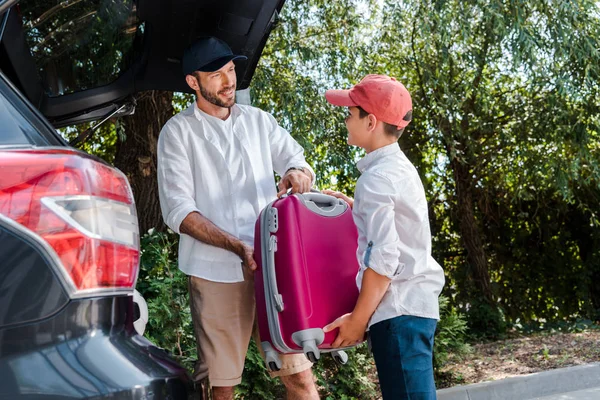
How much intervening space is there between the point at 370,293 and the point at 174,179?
1064mm

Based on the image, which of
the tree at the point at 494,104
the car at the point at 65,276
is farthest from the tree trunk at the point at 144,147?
the car at the point at 65,276

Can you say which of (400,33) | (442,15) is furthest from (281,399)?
(400,33)

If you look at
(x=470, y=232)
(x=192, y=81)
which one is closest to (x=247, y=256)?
(x=192, y=81)

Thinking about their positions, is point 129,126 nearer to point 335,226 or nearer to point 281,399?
point 281,399

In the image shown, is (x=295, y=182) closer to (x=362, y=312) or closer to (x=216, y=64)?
(x=216, y=64)

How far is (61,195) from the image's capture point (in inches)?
64.1

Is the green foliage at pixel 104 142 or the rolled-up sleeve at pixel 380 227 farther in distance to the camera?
the green foliage at pixel 104 142

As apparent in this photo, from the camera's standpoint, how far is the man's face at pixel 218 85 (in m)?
3.43

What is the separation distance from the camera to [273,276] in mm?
2930

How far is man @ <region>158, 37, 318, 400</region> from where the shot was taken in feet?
10.9

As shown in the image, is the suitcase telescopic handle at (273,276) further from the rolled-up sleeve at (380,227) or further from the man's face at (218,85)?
the man's face at (218,85)

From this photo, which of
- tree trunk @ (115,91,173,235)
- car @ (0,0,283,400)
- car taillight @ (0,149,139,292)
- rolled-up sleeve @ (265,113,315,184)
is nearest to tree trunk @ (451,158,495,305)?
tree trunk @ (115,91,173,235)

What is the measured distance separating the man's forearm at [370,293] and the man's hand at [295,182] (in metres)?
0.68

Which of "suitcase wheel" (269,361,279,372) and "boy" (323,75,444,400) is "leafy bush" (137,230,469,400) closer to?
"suitcase wheel" (269,361,279,372)
